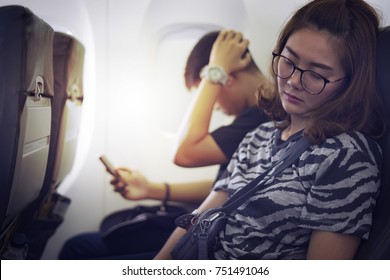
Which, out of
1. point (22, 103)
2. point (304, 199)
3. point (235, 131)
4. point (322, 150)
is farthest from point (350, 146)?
point (22, 103)

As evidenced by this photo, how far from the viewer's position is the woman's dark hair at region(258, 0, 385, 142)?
104 cm

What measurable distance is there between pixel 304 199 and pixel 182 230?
0.44 metres

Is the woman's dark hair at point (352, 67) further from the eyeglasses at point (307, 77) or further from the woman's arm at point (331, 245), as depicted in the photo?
the woman's arm at point (331, 245)

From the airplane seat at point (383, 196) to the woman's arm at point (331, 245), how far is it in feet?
0.12

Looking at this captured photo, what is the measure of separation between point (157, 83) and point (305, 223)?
2.45 feet

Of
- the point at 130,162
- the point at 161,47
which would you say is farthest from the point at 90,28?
the point at 130,162

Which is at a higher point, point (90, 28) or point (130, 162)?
point (90, 28)

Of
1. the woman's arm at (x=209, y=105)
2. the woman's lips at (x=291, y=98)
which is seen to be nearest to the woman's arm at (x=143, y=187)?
the woman's arm at (x=209, y=105)

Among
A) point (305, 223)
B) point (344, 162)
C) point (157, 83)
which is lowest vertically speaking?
point (305, 223)

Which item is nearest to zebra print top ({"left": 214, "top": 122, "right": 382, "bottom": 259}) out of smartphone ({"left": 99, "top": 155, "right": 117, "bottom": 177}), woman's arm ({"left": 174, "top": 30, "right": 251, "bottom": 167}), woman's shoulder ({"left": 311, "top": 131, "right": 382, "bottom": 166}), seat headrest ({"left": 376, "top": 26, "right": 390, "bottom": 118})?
woman's shoulder ({"left": 311, "top": 131, "right": 382, "bottom": 166})

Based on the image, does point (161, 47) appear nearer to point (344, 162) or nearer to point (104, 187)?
point (104, 187)

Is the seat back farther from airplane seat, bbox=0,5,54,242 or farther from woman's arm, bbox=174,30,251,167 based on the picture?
woman's arm, bbox=174,30,251,167

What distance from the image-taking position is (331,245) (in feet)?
3.29

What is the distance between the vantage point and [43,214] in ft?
4.80
